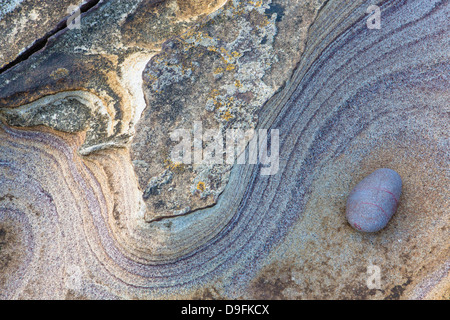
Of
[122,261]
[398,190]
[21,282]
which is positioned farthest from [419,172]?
[21,282]

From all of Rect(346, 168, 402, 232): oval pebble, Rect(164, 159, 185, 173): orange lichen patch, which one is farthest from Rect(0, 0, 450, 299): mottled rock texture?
Rect(346, 168, 402, 232): oval pebble

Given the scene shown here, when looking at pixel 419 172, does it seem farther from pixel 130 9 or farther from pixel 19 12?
pixel 19 12

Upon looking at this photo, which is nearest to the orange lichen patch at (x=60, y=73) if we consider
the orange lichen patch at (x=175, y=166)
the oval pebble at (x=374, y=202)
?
the orange lichen patch at (x=175, y=166)

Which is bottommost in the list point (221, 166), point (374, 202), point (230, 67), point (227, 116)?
point (374, 202)

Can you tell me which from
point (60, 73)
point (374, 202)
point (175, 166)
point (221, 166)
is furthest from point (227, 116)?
point (60, 73)

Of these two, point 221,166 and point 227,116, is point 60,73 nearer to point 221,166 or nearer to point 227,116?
point 227,116

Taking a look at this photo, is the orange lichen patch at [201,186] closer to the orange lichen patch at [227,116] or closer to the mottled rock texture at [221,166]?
the mottled rock texture at [221,166]
